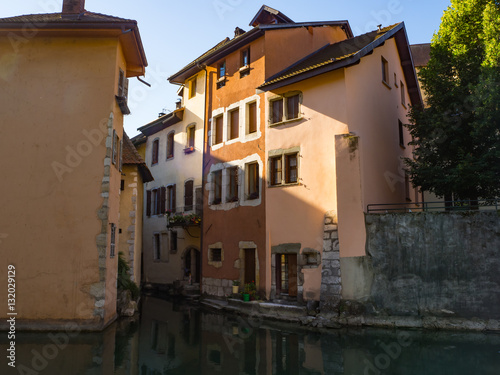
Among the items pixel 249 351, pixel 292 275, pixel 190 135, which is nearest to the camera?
pixel 249 351

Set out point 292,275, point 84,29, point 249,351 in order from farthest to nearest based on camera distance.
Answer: point 292,275 → point 84,29 → point 249,351

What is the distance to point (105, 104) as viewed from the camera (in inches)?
519

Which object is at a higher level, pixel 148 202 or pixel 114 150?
pixel 114 150

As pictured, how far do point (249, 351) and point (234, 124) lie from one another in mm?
11456

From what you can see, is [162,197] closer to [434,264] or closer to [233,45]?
[233,45]

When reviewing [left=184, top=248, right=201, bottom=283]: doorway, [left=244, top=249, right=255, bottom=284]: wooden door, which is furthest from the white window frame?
[left=184, top=248, right=201, bottom=283]: doorway

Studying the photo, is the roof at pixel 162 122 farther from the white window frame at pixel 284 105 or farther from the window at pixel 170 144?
the white window frame at pixel 284 105

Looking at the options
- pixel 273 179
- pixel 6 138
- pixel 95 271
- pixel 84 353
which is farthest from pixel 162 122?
pixel 84 353

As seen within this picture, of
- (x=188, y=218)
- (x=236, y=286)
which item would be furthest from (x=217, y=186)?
(x=236, y=286)

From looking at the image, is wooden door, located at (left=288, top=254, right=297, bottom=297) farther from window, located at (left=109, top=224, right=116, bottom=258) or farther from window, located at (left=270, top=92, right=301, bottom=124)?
window, located at (left=109, top=224, right=116, bottom=258)

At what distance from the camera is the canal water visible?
28.5 ft

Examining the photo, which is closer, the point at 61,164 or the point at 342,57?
the point at 61,164

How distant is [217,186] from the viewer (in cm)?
2000

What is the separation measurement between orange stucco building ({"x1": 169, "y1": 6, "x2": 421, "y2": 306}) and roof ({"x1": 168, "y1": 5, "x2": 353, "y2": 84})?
0.06m
